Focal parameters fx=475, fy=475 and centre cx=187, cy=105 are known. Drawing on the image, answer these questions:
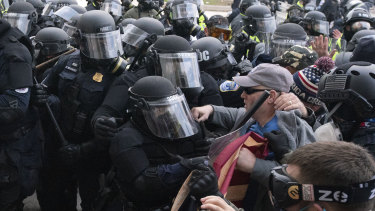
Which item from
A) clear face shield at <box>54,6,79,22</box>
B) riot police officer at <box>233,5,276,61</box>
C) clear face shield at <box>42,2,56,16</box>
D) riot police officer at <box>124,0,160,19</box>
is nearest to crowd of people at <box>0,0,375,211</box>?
riot police officer at <box>233,5,276,61</box>

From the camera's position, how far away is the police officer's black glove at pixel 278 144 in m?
2.68

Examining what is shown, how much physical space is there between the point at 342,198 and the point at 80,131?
2817 millimetres

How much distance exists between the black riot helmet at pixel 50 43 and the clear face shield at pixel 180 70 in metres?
1.58

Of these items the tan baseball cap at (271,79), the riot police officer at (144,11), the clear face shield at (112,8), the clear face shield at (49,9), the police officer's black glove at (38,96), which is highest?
the tan baseball cap at (271,79)

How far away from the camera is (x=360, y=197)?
1.78m

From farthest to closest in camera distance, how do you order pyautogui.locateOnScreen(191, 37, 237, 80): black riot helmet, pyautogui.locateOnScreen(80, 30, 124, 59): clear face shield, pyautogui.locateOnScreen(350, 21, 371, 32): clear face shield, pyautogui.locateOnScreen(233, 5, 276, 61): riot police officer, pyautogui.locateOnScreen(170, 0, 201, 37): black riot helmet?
pyautogui.locateOnScreen(350, 21, 371, 32): clear face shield, pyautogui.locateOnScreen(170, 0, 201, 37): black riot helmet, pyautogui.locateOnScreen(233, 5, 276, 61): riot police officer, pyautogui.locateOnScreen(191, 37, 237, 80): black riot helmet, pyautogui.locateOnScreen(80, 30, 124, 59): clear face shield

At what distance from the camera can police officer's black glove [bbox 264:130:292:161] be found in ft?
8.79

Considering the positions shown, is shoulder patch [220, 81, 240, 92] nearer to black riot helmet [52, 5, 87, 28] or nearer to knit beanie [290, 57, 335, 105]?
knit beanie [290, 57, 335, 105]

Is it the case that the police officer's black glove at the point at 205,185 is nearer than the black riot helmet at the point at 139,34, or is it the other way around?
the police officer's black glove at the point at 205,185

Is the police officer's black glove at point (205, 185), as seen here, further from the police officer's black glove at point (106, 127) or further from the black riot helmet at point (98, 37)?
the black riot helmet at point (98, 37)

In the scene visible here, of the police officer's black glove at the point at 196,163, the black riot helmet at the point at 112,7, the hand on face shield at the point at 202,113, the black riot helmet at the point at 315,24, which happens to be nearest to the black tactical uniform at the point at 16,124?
the hand on face shield at the point at 202,113

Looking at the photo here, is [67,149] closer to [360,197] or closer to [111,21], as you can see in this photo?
[111,21]

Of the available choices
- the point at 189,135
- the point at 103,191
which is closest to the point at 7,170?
the point at 103,191

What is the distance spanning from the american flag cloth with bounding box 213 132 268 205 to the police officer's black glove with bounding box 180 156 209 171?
2.9 inches
